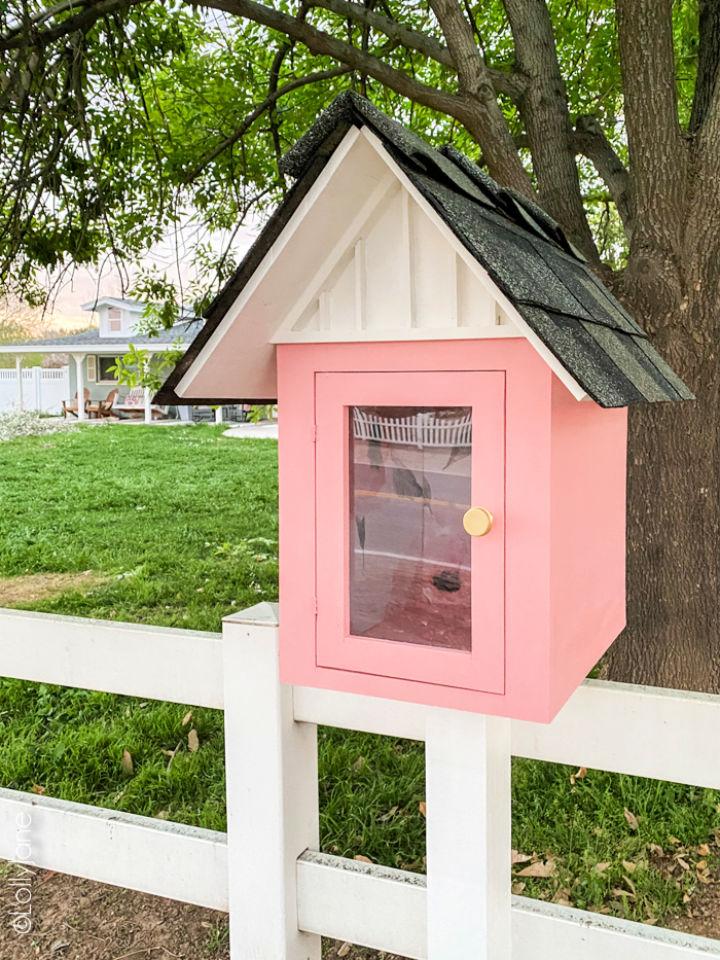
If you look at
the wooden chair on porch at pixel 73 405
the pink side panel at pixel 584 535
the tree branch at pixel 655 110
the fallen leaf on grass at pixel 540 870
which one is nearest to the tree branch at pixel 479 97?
the tree branch at pixel 655 110

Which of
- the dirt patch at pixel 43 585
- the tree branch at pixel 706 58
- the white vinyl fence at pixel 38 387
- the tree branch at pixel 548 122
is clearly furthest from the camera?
the white vinyl fence at pixel 38 387

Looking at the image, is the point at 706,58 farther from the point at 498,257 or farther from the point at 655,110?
the point at 498,257

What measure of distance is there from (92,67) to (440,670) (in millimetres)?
3973

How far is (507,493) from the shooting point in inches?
44.4

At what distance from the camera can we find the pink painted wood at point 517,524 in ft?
3.66

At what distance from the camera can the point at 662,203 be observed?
2801mm

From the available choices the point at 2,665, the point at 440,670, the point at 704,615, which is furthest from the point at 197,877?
the point at 704,615

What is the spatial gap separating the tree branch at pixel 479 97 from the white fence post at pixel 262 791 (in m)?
1.94

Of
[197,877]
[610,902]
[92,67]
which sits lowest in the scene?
[610,902]

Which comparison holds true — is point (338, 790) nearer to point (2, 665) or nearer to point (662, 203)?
point (2, 665)

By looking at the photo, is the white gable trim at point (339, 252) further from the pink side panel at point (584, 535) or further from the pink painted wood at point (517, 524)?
the pink side panel at point (584, 535)

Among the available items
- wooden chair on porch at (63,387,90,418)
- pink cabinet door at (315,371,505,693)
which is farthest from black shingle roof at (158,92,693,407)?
wooden chair on porch at (63,387,90,418)

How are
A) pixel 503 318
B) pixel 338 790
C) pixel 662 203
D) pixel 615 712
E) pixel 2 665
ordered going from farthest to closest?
1. pixel 338 790
2. pixel 662 203
3. pixel 2 665
4. pixel 615 712
5. pixel 503 318

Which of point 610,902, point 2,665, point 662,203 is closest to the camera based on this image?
point 2,665
